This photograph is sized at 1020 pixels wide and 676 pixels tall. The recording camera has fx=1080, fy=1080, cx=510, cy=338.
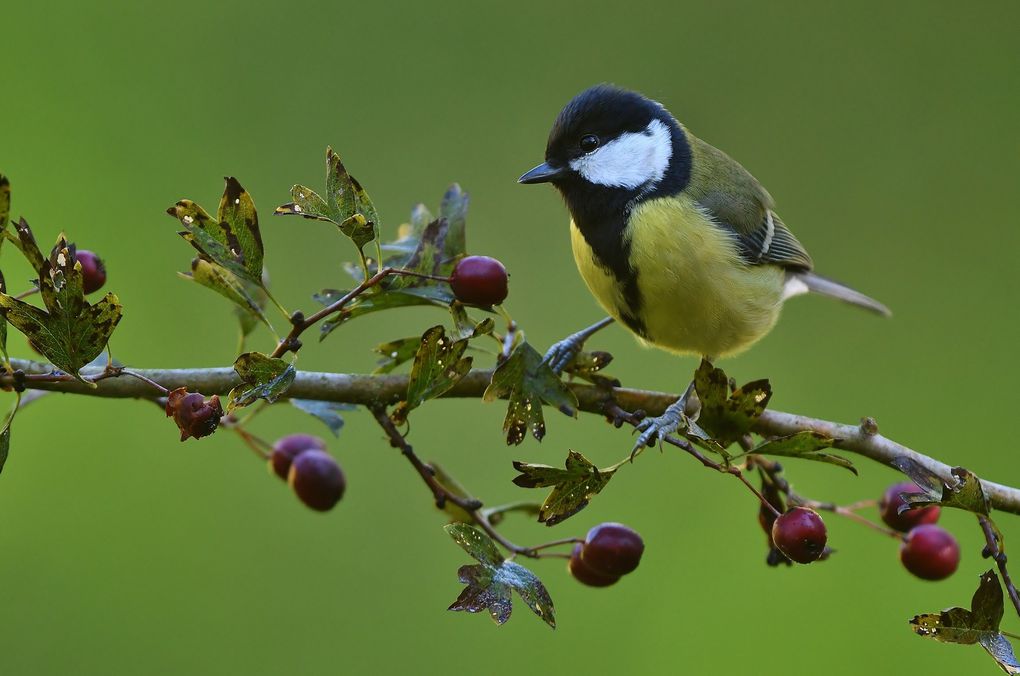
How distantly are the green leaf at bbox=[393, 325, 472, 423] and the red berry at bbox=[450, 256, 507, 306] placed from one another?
0.04m

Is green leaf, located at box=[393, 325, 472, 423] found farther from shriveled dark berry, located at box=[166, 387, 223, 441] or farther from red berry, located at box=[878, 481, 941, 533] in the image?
red berry, located at box=[878, 481, 941, 533]

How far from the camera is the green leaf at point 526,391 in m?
0.97

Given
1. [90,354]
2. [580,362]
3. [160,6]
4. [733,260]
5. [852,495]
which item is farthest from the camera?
[160,6]

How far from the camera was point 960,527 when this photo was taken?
222cm

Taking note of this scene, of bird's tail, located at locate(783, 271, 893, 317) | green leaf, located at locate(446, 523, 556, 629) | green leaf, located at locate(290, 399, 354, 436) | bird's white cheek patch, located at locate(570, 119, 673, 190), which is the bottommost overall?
green leaf, located at locate(446, 523, 556, 629)

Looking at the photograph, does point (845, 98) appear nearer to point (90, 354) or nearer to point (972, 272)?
point (972, 272)

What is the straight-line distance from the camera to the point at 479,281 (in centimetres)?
93

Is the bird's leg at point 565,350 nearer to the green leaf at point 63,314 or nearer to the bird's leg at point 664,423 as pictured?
the bird's leg at point 664,423

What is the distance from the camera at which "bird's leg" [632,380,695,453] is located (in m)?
0.97

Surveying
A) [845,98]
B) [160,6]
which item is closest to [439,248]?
[160,6]

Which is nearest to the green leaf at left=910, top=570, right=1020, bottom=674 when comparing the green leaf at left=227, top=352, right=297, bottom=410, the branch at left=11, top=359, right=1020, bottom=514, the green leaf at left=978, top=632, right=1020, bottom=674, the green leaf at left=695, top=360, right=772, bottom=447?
the green leaf at left=978, top=632, right=1020, bottom=674

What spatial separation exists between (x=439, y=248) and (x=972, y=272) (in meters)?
2.15

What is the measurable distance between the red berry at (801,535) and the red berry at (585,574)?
0.58ft

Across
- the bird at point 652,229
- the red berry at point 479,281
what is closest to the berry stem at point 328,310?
the red berry at point 479,281
